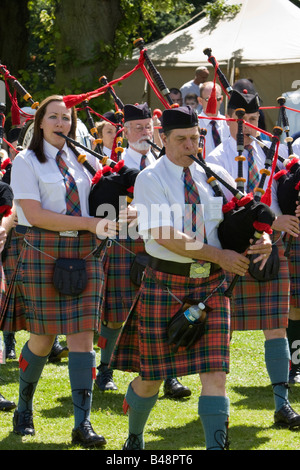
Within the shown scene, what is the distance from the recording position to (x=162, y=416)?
4719 millimetres

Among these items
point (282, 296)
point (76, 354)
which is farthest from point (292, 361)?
point (76, 354)

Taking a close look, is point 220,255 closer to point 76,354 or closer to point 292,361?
point 76,354

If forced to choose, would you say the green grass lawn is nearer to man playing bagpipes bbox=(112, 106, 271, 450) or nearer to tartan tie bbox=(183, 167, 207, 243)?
man playing bagpipes bbox=(112, 106, 271, 450)

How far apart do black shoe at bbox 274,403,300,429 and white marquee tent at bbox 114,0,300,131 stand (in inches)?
284

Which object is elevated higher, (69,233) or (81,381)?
(69,233)

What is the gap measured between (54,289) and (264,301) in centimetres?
111

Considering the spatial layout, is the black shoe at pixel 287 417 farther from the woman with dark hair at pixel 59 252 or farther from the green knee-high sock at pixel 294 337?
the green knee-high sock at pixel 294 337

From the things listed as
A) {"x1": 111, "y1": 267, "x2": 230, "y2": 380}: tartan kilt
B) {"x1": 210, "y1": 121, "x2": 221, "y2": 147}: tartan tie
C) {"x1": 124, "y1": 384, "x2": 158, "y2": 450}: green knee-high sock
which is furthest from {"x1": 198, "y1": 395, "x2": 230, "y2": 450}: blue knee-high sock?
{"x1": 210, "y1": 121, "x2": 221, "y2": 147}: tartan tie

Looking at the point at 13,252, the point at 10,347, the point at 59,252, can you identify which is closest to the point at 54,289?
the point at 59,252

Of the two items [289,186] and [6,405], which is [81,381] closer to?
[6,405]

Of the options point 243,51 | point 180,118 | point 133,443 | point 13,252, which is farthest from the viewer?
point 243,51

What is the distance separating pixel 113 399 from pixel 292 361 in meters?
1.15
